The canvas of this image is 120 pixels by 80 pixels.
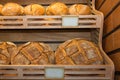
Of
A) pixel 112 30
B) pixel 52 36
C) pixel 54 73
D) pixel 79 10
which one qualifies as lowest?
pixel 54 73

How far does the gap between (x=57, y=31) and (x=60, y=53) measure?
52 centimetres

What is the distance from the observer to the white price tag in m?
1.30

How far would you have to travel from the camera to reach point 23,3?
1811mm

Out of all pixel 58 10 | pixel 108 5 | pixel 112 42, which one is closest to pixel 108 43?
pixel 112 42

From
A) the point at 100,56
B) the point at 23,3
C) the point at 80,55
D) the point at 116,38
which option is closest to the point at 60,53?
the point at 80,55

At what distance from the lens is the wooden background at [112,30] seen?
1.17 m

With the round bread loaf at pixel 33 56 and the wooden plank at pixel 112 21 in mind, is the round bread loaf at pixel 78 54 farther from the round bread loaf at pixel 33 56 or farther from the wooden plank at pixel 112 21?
the wooden plank at pixel 112 21

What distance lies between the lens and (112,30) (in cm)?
129

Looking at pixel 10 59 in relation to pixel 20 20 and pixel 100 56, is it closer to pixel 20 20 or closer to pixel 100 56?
pixel 20 20

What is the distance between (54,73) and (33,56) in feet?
0.60

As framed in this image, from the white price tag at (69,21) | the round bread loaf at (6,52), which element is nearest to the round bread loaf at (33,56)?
the round bread loaf at (6,52)

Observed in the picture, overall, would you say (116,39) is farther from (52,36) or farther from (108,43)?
(52,36)

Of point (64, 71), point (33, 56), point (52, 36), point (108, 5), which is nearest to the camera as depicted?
point (64, 71)

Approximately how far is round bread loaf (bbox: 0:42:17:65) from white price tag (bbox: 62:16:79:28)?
37cm
